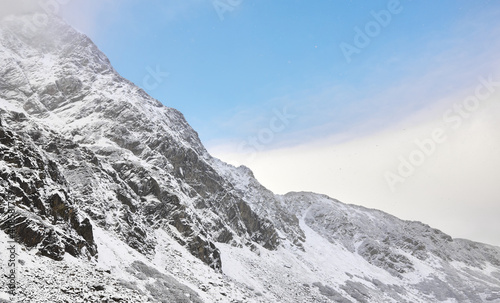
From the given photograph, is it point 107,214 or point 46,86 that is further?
point 46,86

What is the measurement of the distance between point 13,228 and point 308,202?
522 ft

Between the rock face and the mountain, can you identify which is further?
the mountain

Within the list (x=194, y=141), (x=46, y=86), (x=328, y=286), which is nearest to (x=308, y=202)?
(x=194, y=141)

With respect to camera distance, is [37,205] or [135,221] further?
[135,221]

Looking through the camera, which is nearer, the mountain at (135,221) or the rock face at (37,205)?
the rock face at (37,205)

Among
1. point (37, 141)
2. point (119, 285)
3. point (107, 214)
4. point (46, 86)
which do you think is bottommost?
point (119, 285)

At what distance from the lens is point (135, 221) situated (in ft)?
156

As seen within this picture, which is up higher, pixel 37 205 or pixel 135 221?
pixel 135 221

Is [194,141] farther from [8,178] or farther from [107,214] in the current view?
[8,178]

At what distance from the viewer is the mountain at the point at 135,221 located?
91.3ft

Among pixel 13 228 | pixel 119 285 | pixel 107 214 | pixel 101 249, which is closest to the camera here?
pixel 13 228

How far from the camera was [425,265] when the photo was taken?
131875 mm

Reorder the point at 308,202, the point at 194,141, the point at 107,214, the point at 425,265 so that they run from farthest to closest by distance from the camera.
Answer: the point at 308,202
the point at 425,265
the point at 194,141
the point at 107,214

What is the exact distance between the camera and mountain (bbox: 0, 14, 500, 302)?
27828 mm
